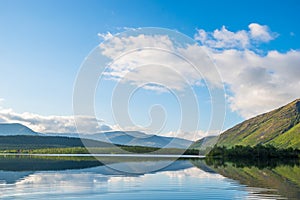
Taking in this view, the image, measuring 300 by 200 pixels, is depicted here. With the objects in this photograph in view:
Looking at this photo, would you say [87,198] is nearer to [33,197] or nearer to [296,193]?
[33,197]

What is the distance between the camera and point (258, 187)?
4250 cm

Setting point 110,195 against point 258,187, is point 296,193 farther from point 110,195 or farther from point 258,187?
point 110,195

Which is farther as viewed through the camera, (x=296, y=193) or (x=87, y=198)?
(x=296, y=193)

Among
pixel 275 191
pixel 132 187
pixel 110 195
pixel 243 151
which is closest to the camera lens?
pixel 110 195

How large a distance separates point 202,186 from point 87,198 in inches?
581

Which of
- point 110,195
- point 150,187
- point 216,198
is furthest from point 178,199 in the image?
point 150,187

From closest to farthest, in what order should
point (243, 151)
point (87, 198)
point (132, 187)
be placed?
1. point (87, 198)
2. point (132, 187)
3. point (243, 151)

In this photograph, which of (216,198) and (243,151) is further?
(243,151)

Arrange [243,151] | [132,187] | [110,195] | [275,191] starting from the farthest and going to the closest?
[243,151], [132,187], [275,191], [110,195]

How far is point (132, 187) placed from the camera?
4153 cm

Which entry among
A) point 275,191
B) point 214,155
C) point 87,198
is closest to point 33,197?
point 87,198

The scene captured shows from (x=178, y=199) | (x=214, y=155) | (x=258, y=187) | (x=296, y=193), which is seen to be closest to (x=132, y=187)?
(x=178, y=199)

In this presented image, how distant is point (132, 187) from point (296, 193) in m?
15.7

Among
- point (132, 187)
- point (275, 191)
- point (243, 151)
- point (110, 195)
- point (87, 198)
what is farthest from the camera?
point (243, 151)
